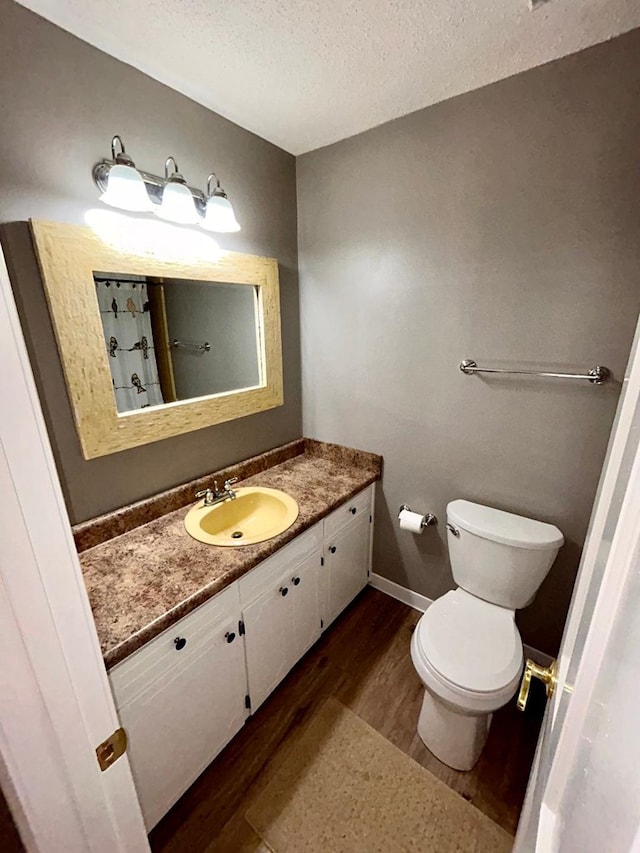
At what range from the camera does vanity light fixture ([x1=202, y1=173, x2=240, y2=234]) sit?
1378mm

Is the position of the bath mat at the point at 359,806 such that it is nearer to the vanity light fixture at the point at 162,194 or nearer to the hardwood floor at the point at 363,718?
the hardwood floor at the point at 363,718

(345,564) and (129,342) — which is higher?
(129,342)

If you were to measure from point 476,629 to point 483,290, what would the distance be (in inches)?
53.9

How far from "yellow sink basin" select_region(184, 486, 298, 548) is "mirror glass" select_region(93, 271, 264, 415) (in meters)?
0.49

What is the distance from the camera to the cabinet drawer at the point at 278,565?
125 cm

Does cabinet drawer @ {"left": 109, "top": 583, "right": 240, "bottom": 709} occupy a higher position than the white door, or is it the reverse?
the white door

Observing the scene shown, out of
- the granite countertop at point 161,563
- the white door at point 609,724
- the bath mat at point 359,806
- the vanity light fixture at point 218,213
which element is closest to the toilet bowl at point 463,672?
the bath mat at point 359,806

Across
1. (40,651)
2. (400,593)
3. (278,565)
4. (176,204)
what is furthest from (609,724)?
(400,593)

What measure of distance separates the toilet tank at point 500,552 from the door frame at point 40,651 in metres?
1.36

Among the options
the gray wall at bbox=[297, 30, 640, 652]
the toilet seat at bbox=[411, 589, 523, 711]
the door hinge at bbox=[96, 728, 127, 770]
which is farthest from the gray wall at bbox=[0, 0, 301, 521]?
the toilet seat at bbox=[411, 589, 523, 711]

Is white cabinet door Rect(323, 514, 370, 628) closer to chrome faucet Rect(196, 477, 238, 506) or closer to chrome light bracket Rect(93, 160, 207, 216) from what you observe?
chrome faucet Rect(196, 477, 238, 506)

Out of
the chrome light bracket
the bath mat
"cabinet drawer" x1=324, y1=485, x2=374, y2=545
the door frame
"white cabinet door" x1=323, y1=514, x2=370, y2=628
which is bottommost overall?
the bath mat

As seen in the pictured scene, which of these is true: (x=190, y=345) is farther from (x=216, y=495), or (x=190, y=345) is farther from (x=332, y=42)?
(x=332, y=42)

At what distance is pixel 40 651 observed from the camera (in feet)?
1.54
